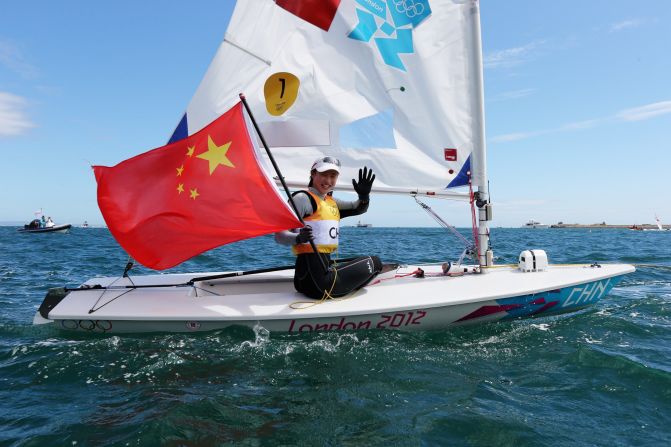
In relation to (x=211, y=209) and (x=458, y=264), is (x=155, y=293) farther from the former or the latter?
(x=458, y=264)

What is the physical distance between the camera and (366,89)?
6.30 metres

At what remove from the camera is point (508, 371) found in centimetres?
432

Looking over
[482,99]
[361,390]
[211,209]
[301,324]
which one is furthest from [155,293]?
[482,99]

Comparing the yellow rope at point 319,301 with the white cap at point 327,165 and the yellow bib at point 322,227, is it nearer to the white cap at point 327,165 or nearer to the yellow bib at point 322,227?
the yellow bib at point 322,227

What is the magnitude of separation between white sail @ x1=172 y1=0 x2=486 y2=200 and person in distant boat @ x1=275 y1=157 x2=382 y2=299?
0.80 meters

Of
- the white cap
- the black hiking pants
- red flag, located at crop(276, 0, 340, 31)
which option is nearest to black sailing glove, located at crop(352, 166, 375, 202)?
the white cap

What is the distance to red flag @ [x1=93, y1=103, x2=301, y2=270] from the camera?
501 cm

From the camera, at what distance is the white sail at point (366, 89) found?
19.5 feet

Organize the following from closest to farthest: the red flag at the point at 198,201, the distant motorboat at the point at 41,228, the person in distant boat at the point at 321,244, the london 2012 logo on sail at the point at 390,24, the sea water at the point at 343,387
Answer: the sea water at the point at 343,387 → the red flag at the point at 198,201 → the person in distant boat at the point at 321,244 → the london 2012 logo on sail at the point at 390,24 → the distant motorboat at the point at 41,228

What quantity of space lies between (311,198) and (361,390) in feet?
7.89

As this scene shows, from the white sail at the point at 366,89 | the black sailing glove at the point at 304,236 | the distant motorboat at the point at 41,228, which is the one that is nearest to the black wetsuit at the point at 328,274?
the black sailing glove at the point at 304,236

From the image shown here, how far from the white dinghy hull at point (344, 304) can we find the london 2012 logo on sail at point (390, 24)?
10.5 ft

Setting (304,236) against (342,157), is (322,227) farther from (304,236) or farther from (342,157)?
(342,157)

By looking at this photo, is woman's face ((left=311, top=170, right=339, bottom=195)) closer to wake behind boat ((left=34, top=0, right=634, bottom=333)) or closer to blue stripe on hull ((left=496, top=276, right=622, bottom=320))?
wake behind boat ((left=34, top=0, right=634, bottom=333))
